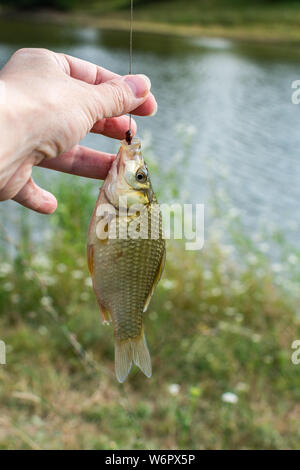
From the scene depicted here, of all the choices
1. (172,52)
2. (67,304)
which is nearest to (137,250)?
(67,304)

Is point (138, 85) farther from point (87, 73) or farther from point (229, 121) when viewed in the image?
point (229, 121)

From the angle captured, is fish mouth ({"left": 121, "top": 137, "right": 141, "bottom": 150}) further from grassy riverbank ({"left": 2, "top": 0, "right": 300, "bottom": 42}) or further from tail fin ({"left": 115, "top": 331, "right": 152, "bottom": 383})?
grassy riverbank ({"left": 2, "top": 0, "right": 300, "bottom": 42})

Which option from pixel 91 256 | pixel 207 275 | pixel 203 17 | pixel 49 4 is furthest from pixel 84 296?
pixel 49 4

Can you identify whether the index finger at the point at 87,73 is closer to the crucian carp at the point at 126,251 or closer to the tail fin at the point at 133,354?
the crucian carp at the point at 126,251

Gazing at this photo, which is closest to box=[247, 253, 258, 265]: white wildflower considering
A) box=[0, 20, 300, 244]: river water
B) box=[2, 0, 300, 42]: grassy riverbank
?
box=[0, 20, 300, 244]: river water

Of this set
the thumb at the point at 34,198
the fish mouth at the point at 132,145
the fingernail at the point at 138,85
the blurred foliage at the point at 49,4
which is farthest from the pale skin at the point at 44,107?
the blurred foliage at the point at 49,4

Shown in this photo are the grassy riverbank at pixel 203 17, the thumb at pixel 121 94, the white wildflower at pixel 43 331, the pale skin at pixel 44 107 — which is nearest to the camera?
the pale skin at pixel 44 107

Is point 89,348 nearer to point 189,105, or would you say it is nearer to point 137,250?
point 137,250
